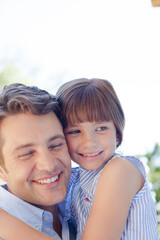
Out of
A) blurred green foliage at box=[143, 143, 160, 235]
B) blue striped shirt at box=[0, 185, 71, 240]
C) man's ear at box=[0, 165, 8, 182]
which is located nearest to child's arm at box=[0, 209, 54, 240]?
blue striped shirt at box=[0, 185, 71, 240]

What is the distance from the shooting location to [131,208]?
170cm

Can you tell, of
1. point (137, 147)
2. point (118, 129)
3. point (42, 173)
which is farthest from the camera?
point (137, 147)

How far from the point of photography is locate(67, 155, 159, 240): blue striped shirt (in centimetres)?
168

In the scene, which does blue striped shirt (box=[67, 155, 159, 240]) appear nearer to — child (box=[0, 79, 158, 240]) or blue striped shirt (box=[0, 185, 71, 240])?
child (box=[0, 79, 158, 240])

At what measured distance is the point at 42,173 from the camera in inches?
67.3

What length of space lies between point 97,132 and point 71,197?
1.41ft

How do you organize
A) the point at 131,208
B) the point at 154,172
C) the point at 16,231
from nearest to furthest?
the point at 16,231, the point at 131,208, the point at 154,172

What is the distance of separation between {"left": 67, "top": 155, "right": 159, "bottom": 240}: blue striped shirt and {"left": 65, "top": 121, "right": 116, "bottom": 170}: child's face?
0.21 feet

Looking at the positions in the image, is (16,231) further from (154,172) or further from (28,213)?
(154,172)

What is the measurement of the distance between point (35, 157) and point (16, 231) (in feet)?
1.08

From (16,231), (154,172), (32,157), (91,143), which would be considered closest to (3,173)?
(32,157)

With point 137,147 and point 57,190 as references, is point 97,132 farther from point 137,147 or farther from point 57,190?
point 137,147

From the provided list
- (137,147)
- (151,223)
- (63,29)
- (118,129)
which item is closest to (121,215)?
(151,223)

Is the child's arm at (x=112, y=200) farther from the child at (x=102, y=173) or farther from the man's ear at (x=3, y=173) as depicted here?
the man's ear at (x=3, y=173)
